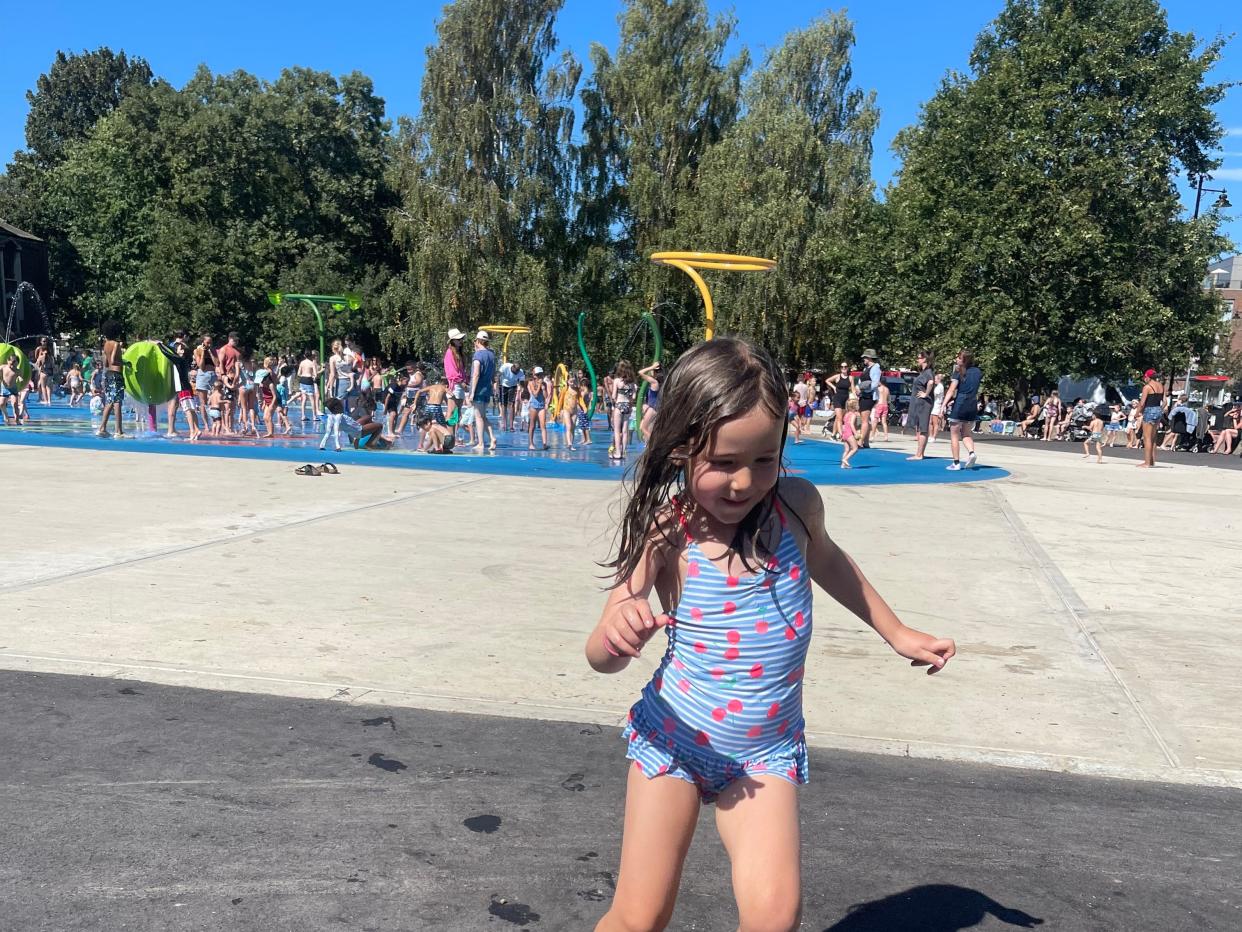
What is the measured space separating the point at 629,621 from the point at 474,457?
14248mm

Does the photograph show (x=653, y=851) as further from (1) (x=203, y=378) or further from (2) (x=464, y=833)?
(1) (x=203, y=378)

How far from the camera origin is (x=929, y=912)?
3146 mm

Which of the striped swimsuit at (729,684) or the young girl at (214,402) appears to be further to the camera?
the young girl at (214,402)

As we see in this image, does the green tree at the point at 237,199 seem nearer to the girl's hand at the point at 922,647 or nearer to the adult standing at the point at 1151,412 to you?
the adult standing at the point at 1151,412

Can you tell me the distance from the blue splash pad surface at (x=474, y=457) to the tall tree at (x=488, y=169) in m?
17.4

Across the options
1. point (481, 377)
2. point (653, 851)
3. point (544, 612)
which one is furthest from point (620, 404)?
point (653, 851)

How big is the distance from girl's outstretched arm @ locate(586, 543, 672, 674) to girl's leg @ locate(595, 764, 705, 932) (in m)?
0.29

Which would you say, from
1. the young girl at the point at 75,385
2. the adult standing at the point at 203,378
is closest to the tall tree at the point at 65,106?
the young girl at the point at 75,385

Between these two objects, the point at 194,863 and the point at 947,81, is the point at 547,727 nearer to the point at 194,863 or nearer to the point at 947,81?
the point at 194,863

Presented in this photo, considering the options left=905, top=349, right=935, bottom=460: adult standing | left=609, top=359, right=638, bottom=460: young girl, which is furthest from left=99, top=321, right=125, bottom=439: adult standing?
left=905, top=349, right=935, bottom=460: adult standing

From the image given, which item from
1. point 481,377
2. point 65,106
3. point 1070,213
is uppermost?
point 65,106

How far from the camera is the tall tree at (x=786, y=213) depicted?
35219 mm

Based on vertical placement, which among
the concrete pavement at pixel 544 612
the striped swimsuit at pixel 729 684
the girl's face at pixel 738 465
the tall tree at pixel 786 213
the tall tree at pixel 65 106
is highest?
the tall tree at pixel 65 106

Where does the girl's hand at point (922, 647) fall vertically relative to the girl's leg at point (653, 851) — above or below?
above
